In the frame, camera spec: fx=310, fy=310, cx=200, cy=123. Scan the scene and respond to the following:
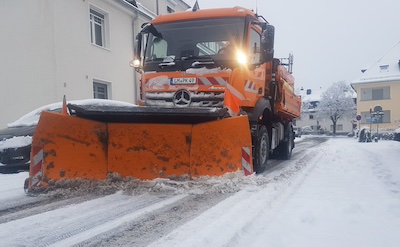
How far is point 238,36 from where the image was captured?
5383 mm

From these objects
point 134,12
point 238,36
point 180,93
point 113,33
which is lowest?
point 180,93

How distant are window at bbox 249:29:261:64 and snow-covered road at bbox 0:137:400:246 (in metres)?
2.16

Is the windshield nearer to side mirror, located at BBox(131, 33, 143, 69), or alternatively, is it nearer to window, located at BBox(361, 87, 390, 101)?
side mirror, located at BBox(131, 33, 143, 69)

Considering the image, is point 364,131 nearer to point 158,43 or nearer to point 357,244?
point 158,43

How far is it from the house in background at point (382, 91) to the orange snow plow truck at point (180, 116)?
36152mm

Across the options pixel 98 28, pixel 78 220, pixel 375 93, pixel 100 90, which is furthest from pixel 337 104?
pixel 78 220

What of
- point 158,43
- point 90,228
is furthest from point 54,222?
point 158,43

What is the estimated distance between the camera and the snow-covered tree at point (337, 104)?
49.6m

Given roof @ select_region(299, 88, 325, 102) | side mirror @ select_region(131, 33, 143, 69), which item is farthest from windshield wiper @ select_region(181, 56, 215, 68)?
roof @ select_region(299, 88, 325, 102)

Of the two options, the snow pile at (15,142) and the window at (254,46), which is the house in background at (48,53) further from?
the window at (254,46)

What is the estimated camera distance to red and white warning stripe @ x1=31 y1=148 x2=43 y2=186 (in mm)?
4285

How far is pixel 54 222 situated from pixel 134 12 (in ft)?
47.2

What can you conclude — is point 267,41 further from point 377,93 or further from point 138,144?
point 377,93

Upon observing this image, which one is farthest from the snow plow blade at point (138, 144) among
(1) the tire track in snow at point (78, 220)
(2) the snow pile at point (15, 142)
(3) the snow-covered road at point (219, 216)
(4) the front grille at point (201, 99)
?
(2) the snow pile at point (15, 142)
